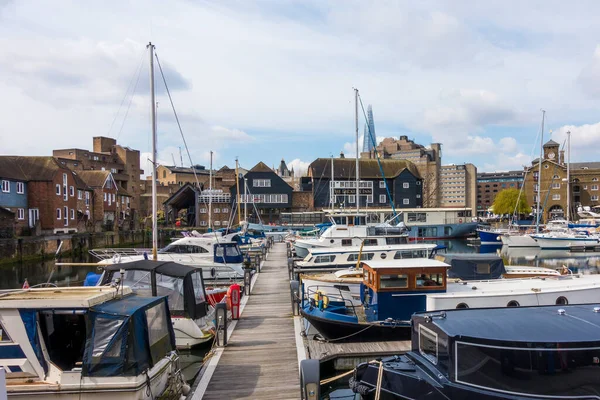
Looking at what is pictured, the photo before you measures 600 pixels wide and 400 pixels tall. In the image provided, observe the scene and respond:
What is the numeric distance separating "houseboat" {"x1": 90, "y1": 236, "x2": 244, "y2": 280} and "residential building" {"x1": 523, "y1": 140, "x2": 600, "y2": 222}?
3293 inches

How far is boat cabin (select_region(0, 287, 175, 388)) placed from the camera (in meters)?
8.55

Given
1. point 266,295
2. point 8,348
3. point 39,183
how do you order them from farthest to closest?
point 39,183
point 266,295
point 8,348

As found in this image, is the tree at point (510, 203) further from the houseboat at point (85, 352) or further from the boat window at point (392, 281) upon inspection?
the houseboat at point (85, 352)

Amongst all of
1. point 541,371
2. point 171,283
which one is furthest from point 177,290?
point 541,371

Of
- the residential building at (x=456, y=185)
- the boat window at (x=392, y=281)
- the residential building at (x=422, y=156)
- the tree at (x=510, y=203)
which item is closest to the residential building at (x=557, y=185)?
the tree at (x=510, y=203)

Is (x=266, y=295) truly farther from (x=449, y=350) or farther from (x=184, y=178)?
(x=184, y=178)

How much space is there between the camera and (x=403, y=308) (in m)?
14.5

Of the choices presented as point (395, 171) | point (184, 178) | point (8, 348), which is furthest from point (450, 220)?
point (184, 178)

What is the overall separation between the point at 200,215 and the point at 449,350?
72.6m

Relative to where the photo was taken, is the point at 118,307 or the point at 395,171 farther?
the point at 395,171

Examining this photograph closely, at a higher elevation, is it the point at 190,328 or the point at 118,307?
the point at 118,307

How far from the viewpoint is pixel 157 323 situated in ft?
32.4

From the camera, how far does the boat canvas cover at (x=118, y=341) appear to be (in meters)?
8.58

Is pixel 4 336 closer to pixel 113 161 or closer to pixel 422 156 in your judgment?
pixel 113 161
